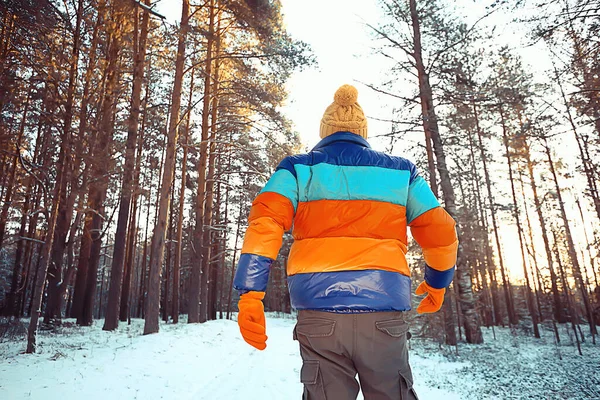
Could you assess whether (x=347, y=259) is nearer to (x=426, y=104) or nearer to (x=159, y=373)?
(x=159, y=373)

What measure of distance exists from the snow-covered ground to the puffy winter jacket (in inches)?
144

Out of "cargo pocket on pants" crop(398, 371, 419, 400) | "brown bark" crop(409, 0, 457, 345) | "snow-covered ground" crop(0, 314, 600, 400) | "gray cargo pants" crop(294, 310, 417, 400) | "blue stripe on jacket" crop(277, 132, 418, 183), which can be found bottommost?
"snow-covered ground" crop(0, 314, 600, 400)


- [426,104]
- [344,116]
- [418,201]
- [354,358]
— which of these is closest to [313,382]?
[354,358]

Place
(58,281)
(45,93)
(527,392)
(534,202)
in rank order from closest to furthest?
1. (527,392)
2. (45,93)
3. (58,281)
4. (534,202)

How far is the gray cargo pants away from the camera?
1.82 m

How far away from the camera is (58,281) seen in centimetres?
1330

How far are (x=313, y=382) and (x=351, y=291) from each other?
520 mm

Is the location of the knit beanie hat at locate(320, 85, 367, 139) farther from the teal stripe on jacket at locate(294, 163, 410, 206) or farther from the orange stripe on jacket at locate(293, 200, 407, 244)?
the orange stripe on jacket at locate(293, 200, 407, 244)

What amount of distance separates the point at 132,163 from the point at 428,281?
11.2 m

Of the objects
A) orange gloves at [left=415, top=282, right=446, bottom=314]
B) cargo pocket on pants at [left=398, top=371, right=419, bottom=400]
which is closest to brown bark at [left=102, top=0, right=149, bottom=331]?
orange gloves at [left=415, top=282, right=446, bottom=314]

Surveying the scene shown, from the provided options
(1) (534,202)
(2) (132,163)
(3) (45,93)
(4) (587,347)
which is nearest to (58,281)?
(2) (132,163)

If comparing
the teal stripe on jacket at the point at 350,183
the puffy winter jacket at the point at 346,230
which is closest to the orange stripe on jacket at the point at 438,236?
the puffy winter jacket at the point at 346,230

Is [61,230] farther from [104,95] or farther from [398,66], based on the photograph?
[398,66]

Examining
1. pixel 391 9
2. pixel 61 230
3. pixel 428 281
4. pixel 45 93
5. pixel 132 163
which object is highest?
pixel 391 9
